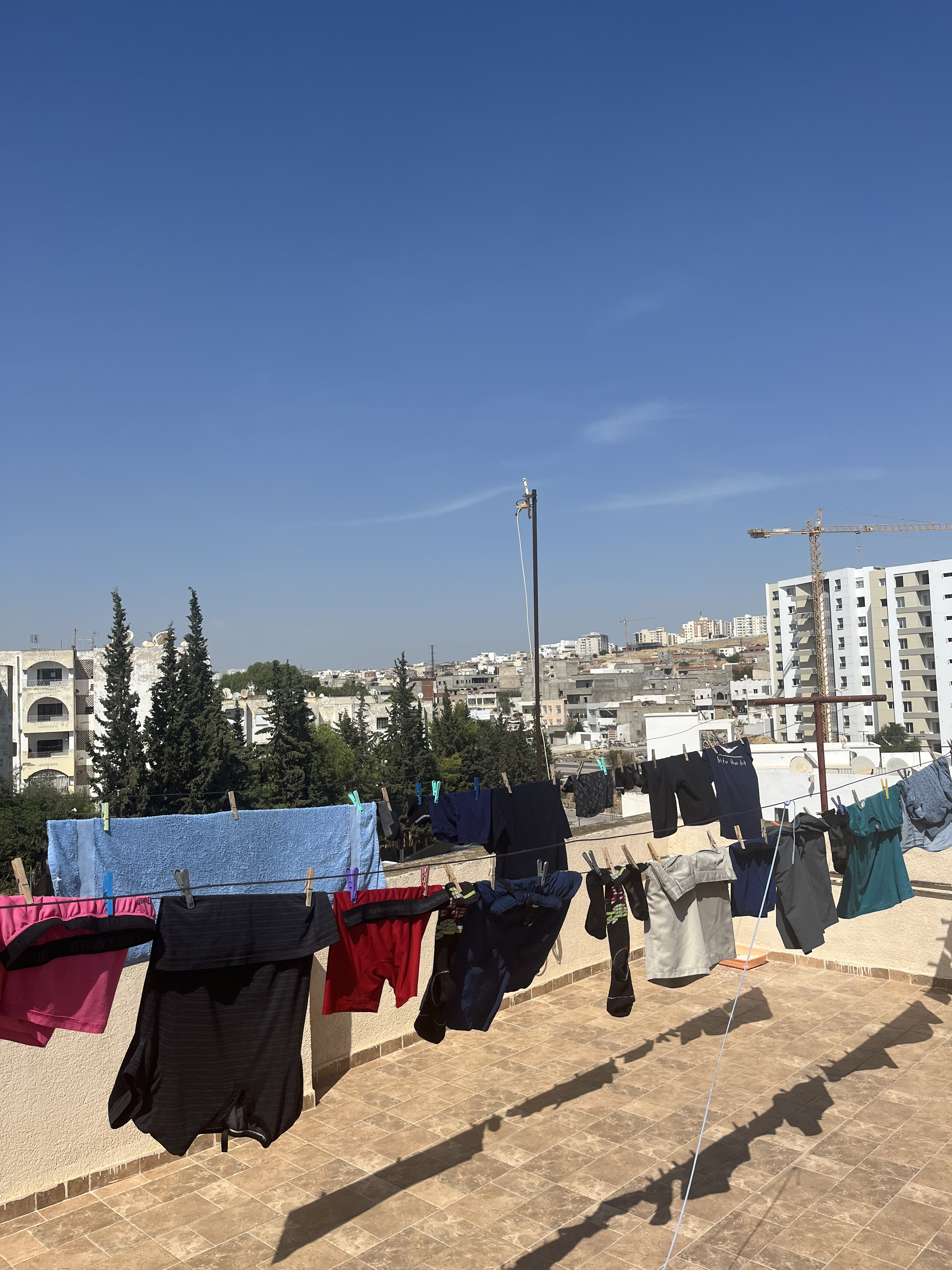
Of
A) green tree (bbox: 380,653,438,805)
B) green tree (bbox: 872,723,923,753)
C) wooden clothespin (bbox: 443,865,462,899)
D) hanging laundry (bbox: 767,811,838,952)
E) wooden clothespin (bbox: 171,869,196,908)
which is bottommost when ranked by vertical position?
green tree (bbox: 872,723,923,753)

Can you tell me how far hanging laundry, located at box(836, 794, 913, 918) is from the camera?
7.20m

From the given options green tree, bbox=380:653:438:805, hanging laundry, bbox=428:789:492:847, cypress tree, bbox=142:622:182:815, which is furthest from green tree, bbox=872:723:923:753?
hanging laundry, bbox=428:789:492:847

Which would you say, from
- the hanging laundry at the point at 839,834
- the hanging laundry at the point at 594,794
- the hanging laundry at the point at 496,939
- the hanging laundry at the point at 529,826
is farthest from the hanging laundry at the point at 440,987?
the hanging laundry at the point at 594,794

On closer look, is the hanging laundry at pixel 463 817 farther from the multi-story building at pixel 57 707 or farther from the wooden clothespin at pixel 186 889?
the multi-story building at pixel 57 707

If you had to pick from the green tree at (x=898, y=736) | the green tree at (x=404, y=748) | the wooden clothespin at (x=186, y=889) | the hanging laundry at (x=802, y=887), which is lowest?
the green tree at (x=898, y=736)

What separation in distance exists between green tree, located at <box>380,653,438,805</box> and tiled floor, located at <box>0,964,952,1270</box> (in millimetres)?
28601

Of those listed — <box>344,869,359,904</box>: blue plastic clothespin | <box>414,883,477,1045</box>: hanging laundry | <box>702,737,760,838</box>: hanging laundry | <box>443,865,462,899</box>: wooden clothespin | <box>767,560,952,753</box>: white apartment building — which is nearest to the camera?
<box>443,865,462,899</box>: wooden clothespin

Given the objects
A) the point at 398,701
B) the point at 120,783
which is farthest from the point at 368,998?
the point at 398,701

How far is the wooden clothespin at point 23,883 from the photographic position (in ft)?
12.3

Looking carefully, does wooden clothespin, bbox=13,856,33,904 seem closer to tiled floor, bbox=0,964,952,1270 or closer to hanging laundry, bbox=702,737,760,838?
tiled floor, bbox=0,964,952,1270

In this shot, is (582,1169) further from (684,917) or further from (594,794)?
(594,794)

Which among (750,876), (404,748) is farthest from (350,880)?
(404,748)

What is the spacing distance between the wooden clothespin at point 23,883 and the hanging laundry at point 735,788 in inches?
267

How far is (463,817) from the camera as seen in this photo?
26.8 feet
